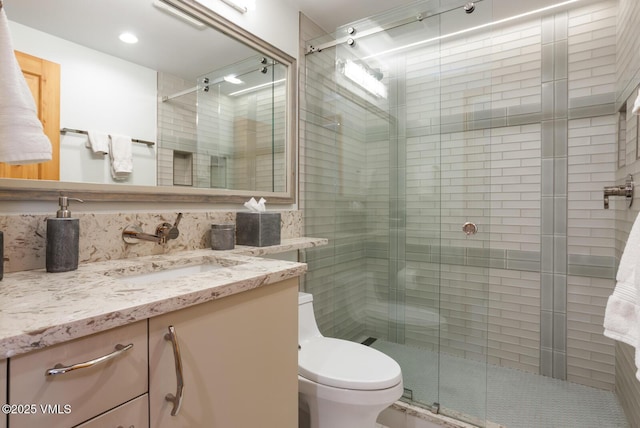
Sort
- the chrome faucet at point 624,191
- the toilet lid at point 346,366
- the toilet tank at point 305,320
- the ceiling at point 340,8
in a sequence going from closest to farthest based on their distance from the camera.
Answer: the toilet lid at point 346,366 → the chrome faucet at point 624,191 → the toilet tank at point 305,320 → the ceiling at point 340,8

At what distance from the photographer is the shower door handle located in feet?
6.08

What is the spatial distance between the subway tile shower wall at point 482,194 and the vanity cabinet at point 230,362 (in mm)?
1246

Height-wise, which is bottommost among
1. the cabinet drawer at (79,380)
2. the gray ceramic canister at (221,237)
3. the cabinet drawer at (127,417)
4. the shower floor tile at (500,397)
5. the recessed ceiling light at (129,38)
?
the shower floor tile at (500,397)

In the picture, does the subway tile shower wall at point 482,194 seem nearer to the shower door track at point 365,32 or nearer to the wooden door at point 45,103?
the shower door track at point 365,32

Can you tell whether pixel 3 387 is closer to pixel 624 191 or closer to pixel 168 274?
pixel 168 274

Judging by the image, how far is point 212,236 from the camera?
1.54 meters

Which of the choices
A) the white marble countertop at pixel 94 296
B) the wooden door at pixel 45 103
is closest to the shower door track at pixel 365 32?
the wooden door at pixel 45 103

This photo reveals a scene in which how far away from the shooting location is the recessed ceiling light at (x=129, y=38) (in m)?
1.29

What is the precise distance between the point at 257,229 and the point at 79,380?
1.03 meters

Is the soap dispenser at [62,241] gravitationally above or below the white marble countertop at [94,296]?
above

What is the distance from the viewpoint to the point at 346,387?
1.34 meters

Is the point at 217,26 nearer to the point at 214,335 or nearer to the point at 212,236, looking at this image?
the point at 212,236

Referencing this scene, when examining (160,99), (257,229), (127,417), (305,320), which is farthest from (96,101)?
(305,320)

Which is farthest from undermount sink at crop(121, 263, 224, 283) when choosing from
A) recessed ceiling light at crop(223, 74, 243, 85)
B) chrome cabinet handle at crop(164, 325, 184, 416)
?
recessed ceiling light at crop(223, 74, 243, 85)
